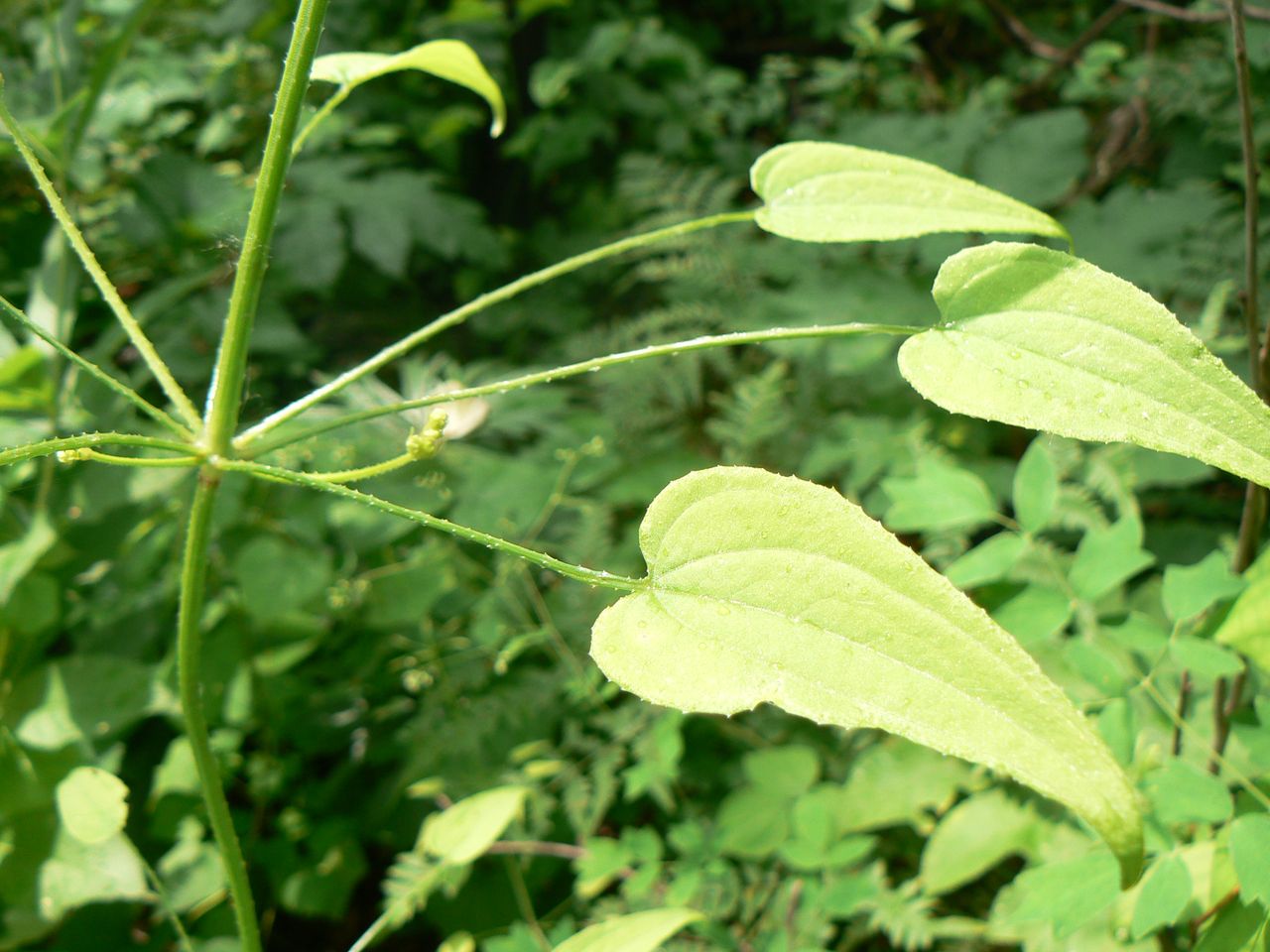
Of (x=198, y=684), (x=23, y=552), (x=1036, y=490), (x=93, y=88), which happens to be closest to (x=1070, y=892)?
(x=1036, y=490)

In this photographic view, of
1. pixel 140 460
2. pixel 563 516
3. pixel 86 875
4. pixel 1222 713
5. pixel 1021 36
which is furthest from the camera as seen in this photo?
pixel 1021 36

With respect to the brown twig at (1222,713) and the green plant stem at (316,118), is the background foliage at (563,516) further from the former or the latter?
the green plant stem at (316,118)

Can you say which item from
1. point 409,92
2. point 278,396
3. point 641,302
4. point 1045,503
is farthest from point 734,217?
point 409,92

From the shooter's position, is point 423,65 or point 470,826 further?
point 470,826

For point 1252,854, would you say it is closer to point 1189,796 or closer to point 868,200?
point 1189,796

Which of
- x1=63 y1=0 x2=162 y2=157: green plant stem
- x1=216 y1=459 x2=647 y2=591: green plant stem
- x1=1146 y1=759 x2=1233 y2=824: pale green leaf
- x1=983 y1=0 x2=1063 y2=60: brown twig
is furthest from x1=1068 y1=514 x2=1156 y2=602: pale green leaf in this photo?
x1=983 y1=0 x2=1063 y2=60: brown twig

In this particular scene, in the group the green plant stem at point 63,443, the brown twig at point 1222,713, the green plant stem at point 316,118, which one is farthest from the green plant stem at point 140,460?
the brown twig at point 1222,713

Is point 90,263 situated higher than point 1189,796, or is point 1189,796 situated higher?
point 90,263
